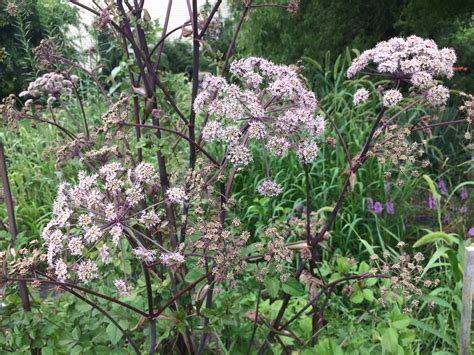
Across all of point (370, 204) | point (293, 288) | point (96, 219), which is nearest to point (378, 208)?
point (370, 204)

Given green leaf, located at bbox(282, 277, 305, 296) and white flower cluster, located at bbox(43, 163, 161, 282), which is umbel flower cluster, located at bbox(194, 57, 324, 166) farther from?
green leaf, located at bbox(282, 277, 305, 296)

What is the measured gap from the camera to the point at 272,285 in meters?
1.52

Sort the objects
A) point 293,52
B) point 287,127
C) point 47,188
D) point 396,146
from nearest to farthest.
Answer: point 287,127 → point 396,146 → point 47,188 → point 293,52

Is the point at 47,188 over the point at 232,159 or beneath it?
beneath

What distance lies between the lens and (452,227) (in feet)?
11.4

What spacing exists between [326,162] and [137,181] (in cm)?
299

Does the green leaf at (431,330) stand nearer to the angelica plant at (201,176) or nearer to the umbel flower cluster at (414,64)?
the angelica plant at (201,176)

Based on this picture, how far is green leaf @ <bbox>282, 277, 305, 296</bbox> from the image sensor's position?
158cm

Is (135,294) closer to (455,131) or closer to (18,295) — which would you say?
(18,295)

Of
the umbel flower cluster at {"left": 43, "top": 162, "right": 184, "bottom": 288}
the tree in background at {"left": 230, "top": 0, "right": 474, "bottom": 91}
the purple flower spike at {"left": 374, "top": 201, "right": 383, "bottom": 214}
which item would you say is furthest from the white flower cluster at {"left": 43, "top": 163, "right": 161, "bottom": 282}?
the tree in background at {"left": 230, "top": 0, "right": 474, "bottom": 91}

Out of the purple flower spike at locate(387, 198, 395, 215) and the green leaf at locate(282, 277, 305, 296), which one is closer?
the green leaf at locate(282, 277, 305, 296)

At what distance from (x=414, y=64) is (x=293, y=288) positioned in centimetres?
75

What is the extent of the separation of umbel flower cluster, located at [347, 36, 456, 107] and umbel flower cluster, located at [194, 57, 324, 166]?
23cm

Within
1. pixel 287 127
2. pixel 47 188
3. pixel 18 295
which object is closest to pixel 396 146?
pixel 287 127
